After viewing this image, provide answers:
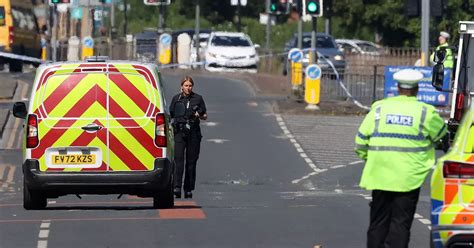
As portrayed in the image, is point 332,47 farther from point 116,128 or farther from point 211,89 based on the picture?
point 116,128

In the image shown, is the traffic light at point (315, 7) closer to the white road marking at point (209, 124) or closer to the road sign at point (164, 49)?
the white road marking at point (209, 124)

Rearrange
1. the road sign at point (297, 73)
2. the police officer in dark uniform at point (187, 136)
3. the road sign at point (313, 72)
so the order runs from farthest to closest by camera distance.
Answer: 1. the road sign at point (297, 73)
2. the road sign at point (313, 72)
3. the police officer in dark uniform at point (187, 136)

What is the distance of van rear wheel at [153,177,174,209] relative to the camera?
19.2 m

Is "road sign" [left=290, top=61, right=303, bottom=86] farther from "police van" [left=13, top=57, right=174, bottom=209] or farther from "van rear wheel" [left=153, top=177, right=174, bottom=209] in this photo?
"police van" [left=13, top=57, right=174, bottom=209]

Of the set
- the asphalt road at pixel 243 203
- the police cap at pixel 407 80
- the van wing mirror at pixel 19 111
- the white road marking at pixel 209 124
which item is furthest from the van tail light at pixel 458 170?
the white road marking at pixel 209 124

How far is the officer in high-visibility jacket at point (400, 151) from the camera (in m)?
12.8

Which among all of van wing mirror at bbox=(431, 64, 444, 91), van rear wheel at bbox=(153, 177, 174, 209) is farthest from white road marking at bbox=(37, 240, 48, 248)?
van wing mirror at bbox=(431, 64, 444, 91)

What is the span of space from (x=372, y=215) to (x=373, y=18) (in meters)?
55.2

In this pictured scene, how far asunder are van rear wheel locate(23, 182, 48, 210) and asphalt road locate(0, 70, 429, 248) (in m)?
0.16

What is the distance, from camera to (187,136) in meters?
22.6

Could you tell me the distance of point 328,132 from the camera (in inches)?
1395

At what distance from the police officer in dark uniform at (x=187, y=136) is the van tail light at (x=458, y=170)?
1010 cm

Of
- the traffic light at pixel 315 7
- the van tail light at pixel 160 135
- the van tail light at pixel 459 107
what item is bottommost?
the van tail light at pixel 459 107

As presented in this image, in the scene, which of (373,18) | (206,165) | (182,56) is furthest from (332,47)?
(206,165)
